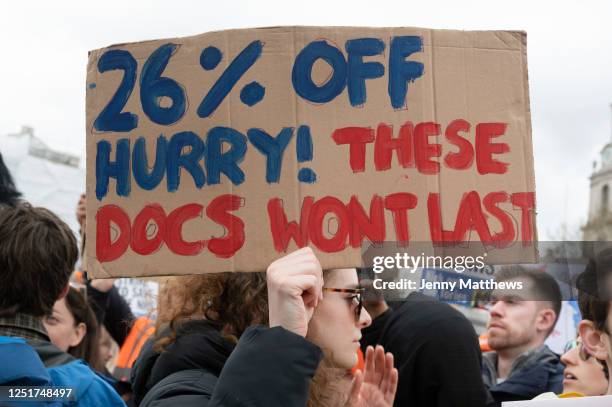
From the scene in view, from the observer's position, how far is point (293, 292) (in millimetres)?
1800

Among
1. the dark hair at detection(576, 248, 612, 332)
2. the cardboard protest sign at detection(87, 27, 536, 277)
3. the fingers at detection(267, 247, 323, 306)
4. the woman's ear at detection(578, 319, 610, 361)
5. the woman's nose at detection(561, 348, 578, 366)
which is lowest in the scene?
the woman's nose at detection(561, 348, 578, 366)

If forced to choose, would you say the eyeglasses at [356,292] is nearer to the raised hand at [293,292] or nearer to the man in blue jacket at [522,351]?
the raised hand at [293,292]

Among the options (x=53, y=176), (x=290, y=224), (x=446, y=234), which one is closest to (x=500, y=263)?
(x=446, y=234)

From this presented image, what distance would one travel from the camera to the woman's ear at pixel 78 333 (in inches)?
161

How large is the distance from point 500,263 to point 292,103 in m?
0.59

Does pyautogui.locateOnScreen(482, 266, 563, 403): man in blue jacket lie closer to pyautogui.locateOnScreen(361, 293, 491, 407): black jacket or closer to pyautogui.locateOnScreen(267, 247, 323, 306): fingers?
pyautogui.locateOnScreen(361, 293, 491, 407): black jacket

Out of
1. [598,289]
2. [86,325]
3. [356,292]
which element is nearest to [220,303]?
[356,292]

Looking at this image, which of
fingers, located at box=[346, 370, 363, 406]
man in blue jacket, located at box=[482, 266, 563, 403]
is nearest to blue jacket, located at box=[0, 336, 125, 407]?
fingers, located at box=[346, 370, 363, 406]

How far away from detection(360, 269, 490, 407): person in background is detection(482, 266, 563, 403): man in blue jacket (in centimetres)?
34

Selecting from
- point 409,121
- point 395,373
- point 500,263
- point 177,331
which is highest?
point 409,121

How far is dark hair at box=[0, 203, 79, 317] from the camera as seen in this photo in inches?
93.1

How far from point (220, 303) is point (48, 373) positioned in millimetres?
461

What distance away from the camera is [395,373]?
2434 mm

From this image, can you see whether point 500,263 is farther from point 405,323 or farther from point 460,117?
point 405,323
